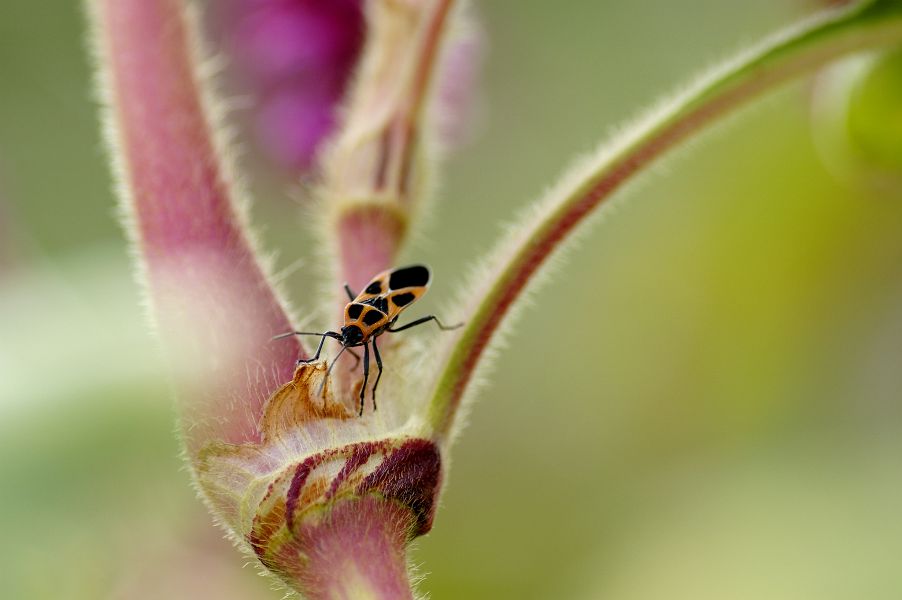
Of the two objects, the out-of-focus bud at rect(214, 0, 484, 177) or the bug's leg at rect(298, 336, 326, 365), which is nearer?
the bug's leg at rect(298, 336, 326, 365)

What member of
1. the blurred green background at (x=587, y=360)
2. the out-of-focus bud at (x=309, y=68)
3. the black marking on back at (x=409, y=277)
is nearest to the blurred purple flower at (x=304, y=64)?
the out-of-focus bud at (x=309, y=68)

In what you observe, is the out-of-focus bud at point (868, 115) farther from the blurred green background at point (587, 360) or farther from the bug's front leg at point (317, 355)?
Result: the bug's front leg at point (317, 355)

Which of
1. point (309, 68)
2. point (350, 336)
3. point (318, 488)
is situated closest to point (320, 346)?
point (350, 336)

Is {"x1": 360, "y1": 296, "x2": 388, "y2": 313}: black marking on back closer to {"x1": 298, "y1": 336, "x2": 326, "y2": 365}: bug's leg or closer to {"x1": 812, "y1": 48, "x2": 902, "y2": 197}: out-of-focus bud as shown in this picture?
{"x1": 298, "y1": 336, "x2": 326, "y2": 365}: bug's leg

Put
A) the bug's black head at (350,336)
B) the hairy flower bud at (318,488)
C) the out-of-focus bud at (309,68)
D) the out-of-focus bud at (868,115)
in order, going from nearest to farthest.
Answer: the hairy flower bud at (318,488)
the bug's black head at (350,336)
the out-of-focus bud at (868,115)
the out-of-focus bud at (309,68)

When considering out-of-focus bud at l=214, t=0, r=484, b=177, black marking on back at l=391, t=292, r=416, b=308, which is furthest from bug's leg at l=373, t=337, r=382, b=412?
out-of-focus bud at l=214, t=0, r=484, b=177

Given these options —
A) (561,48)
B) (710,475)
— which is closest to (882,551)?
(710,475)

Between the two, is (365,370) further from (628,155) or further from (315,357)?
(628,155)
